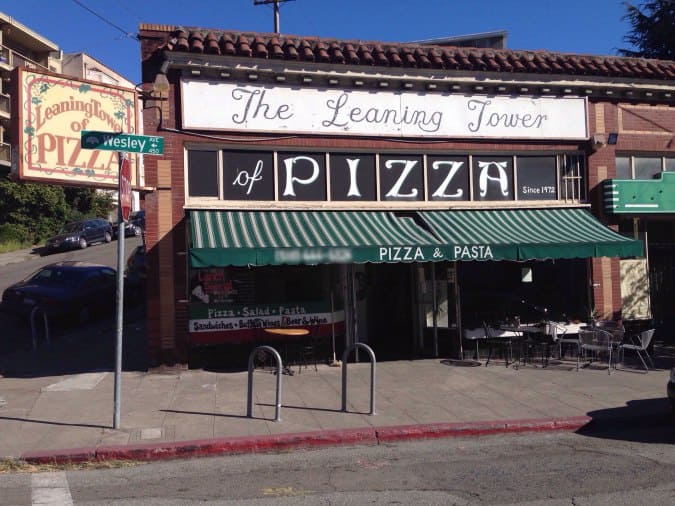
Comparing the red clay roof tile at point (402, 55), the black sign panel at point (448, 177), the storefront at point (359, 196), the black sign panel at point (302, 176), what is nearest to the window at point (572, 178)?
the storefront at point (359, 196)

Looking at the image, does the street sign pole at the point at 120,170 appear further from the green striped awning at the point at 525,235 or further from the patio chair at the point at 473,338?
Result: the patio chair at the point at 473,338

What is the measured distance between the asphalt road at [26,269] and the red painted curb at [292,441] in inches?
295

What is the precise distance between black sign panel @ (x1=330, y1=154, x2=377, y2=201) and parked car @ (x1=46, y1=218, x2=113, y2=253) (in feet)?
73.7

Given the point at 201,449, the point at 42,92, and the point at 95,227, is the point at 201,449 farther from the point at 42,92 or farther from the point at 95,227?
the point at 95,227

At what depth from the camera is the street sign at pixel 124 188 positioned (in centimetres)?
767

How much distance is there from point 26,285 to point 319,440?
11393 mm

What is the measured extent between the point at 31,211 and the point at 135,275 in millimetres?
19783

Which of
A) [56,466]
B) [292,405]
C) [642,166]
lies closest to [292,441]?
[292,405]

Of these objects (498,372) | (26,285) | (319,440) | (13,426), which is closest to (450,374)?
(498,372)

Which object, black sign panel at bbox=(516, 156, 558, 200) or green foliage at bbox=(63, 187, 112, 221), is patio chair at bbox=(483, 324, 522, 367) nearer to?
black sign panel at bbox=(516, 156, 558, 200)

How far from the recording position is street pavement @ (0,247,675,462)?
23.9 feet

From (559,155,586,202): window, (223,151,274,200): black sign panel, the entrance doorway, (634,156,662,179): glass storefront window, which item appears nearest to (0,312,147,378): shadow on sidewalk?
(223,151,274,200): black sign panel

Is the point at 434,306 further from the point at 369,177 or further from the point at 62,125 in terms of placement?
the point at 62,125

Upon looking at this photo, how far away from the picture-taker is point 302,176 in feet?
39.4
